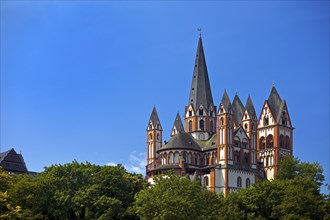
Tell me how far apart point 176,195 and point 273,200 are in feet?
45.7

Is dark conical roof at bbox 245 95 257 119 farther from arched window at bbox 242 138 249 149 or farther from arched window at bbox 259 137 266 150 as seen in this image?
arched window at bbox 242 138 249 149

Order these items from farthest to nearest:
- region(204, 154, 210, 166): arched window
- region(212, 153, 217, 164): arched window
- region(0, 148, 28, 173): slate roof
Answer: region(0, 148, 28, 173): slate roof → region(204, 154, 210, 166): arched window → region(212, 153, 217, 164): arched window

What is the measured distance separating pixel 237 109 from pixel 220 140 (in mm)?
18251

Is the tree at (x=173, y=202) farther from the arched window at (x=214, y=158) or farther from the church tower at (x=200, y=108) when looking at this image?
the church tower at (x=200, y=108)

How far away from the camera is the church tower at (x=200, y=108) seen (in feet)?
402

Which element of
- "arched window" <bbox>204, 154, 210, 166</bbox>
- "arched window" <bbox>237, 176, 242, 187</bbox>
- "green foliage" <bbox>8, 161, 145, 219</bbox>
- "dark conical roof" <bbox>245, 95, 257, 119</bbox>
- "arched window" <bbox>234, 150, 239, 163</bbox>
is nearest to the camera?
"green foliage" <bbox>8, 161, 145, 219</bbox>

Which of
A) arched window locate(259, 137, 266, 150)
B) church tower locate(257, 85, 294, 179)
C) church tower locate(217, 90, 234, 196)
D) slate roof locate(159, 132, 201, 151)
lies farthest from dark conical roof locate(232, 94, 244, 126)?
church tower locate(217, 90, 234, 196)

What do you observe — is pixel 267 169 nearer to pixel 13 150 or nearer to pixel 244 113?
pixel 244 113

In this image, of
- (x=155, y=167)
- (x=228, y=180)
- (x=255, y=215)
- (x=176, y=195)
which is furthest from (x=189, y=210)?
(x=155, y=167)

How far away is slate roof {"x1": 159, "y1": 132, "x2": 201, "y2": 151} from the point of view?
11462 centimetres

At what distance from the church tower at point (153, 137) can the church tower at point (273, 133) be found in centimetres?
1859

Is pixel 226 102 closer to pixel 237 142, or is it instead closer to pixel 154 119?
pixel 237 142

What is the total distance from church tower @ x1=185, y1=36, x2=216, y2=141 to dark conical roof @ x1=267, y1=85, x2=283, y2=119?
11550 millimetres

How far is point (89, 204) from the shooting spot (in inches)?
2906
